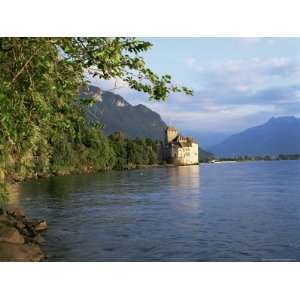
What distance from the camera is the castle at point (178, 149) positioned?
7625 centimetres

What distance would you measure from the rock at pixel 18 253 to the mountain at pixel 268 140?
96.0 feet

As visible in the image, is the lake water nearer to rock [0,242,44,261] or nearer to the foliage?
rock [0,242,44,261]

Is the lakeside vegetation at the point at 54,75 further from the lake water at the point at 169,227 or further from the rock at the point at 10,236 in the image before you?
the lake water at the point at 169,227

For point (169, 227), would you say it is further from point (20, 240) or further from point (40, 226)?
point (20, 240)

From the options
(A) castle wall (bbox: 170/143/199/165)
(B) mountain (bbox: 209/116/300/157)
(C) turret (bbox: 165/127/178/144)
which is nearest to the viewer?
(B) mountain (bbox: 209/116/300/157)

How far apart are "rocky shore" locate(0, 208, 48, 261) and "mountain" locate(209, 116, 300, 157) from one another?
87.7 ft

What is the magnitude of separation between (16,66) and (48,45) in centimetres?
50

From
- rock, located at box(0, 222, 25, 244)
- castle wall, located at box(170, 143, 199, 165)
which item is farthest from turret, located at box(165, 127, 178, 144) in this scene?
rock, located at box(0, 222, 25, 244)

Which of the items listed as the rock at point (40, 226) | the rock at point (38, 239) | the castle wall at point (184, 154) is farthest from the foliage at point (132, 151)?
the rock at point (38, 239)

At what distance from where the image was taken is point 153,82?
6.30m

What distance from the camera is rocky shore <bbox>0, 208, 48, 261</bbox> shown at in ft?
30.1

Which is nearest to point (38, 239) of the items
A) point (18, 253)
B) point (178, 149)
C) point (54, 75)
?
point (18, 253)

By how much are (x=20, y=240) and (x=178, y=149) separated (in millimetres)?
71033
